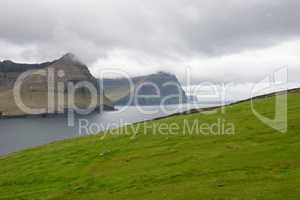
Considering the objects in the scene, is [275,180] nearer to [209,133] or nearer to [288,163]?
[288,163]

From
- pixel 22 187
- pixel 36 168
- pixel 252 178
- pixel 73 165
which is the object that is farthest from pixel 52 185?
pixel 252 178

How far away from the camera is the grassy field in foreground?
98.1 feet

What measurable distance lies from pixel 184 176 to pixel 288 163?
10.4 m

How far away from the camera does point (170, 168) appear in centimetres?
3997

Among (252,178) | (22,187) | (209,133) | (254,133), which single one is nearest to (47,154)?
(22,187)

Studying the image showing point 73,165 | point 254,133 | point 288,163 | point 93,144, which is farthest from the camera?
point 93,144

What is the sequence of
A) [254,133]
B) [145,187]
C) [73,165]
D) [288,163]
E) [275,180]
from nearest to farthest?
[275,180], [145,187], [288,163], [73,165], [254,133]

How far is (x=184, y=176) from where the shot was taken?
117ft

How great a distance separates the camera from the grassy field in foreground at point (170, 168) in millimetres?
29909

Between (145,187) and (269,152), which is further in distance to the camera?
(269,152)

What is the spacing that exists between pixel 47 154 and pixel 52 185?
24.5 metres

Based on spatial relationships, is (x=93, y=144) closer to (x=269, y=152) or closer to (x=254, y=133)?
(x=254, y=133)

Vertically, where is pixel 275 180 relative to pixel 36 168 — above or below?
above

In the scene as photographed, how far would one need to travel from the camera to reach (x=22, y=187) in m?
42.7
